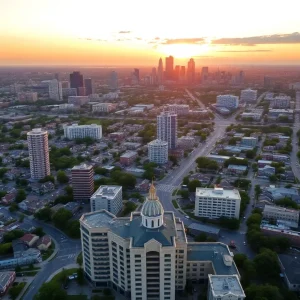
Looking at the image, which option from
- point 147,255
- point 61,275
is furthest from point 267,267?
point 61,275

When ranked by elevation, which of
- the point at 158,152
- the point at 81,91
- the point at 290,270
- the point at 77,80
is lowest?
the point at 290,270

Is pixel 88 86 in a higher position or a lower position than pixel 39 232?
higher

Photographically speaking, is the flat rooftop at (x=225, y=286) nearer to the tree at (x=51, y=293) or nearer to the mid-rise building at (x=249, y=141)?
the tree at (x=51, y=293)

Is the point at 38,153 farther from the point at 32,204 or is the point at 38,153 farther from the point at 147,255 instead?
the point at 147,255

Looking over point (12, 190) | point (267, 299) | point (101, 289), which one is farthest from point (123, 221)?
point (12, 190)

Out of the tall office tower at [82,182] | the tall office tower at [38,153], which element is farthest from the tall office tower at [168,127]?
the tall office tower at [82,182]

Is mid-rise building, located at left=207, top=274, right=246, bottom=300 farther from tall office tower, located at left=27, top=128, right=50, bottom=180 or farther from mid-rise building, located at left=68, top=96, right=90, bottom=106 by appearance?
mid-rise building, located at left=68, top=96, right=90, bottom=106

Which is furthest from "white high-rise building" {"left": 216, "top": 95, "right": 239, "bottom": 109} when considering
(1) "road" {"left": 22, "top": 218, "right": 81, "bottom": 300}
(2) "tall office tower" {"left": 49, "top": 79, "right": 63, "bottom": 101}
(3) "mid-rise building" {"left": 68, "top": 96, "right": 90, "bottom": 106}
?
(1) "road" {"left": 22, "top": 218, "right": 81, "bottom": 300}
